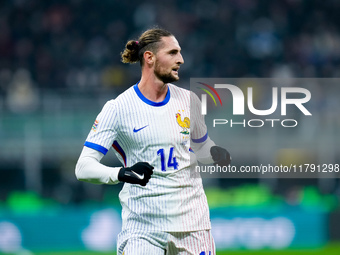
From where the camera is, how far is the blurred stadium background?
44.3 feet

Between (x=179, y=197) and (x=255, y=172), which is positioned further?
(x=255, y=172)

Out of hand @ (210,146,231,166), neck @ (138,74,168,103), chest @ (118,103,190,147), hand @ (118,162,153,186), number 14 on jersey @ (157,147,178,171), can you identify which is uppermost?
neck @ (138,74,168,103)

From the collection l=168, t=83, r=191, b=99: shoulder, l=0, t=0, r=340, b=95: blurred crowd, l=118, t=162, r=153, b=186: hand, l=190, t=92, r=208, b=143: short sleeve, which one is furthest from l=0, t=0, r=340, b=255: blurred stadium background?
l=118, t=162, r=153, b=186: hand

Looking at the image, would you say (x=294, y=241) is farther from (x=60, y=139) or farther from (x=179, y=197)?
(x=179, y=197)

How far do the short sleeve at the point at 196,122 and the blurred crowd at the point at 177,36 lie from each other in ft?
40.5

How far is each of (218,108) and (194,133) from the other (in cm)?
835

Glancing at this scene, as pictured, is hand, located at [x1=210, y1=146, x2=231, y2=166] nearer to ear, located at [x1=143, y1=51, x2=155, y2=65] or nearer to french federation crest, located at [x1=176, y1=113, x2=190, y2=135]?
french federation crest, located at [x1=176, y1=113, x2=190, y2=135]

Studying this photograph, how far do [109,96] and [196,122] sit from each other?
11012 millimetres

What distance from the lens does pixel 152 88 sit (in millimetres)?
5195

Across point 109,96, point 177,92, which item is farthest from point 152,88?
point 109,96

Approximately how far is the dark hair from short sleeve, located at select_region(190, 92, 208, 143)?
0.49 metres

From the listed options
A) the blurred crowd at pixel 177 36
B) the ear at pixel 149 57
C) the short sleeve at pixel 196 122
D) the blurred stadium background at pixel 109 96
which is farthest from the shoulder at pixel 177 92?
the blurred crowd at pixel 177 36

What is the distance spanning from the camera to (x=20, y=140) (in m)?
15.2

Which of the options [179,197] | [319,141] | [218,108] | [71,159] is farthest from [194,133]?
[71,159]
